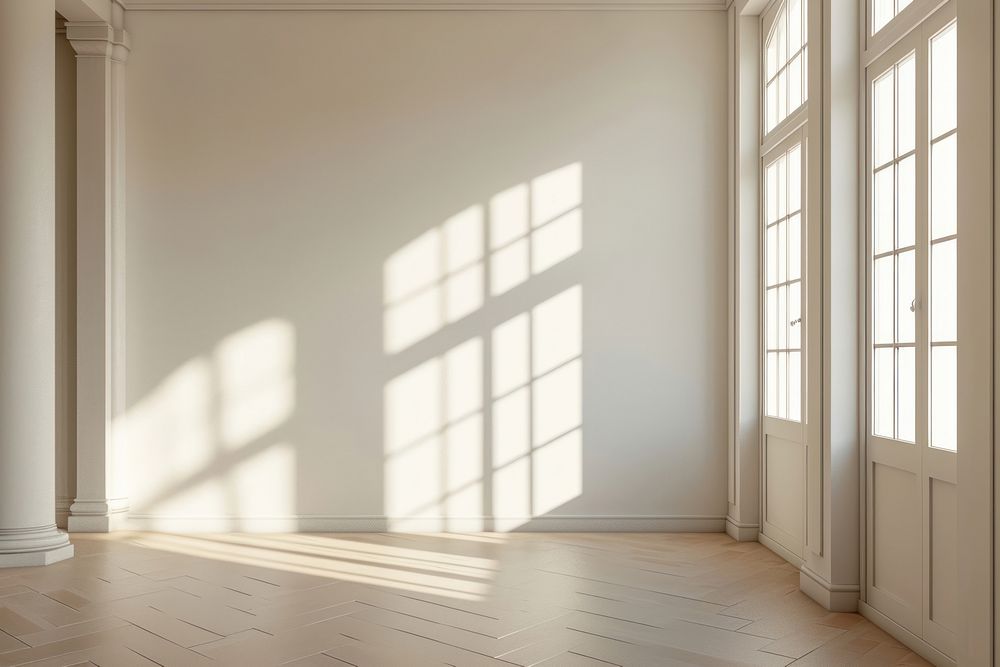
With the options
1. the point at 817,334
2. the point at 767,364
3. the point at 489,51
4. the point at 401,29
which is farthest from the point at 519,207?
the point at 817,334

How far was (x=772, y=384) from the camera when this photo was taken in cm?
549

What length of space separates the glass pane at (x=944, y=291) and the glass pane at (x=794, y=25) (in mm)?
Answer: 2104

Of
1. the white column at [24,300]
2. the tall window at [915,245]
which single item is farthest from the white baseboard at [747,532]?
the white column at [24,300]

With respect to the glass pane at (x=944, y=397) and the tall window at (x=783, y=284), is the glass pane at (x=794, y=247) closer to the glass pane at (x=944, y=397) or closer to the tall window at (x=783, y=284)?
the tall window at (x=783, y=284)

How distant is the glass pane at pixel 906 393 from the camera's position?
3.57 metres

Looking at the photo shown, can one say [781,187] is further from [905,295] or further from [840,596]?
[840,596]

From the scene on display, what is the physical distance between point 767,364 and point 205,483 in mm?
4031

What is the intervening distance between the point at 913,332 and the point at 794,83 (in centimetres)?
211

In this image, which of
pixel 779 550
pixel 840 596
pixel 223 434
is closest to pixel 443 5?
pixel 223 434

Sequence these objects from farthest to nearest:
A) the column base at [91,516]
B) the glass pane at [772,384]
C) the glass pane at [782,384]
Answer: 1. the column base at [91,516]
2. the glass pane at [772,384]
3. the glass pane at [782,384]

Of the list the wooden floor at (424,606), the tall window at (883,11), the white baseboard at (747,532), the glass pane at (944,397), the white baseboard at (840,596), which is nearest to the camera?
the glass pane at (944,397)

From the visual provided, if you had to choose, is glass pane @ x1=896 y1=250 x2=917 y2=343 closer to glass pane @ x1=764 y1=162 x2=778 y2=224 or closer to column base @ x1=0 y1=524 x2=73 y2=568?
glass pane @ x1=764 y1=162 x2=778 y2=224

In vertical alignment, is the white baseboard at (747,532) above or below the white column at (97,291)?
below

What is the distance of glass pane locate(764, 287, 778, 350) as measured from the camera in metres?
5.43
